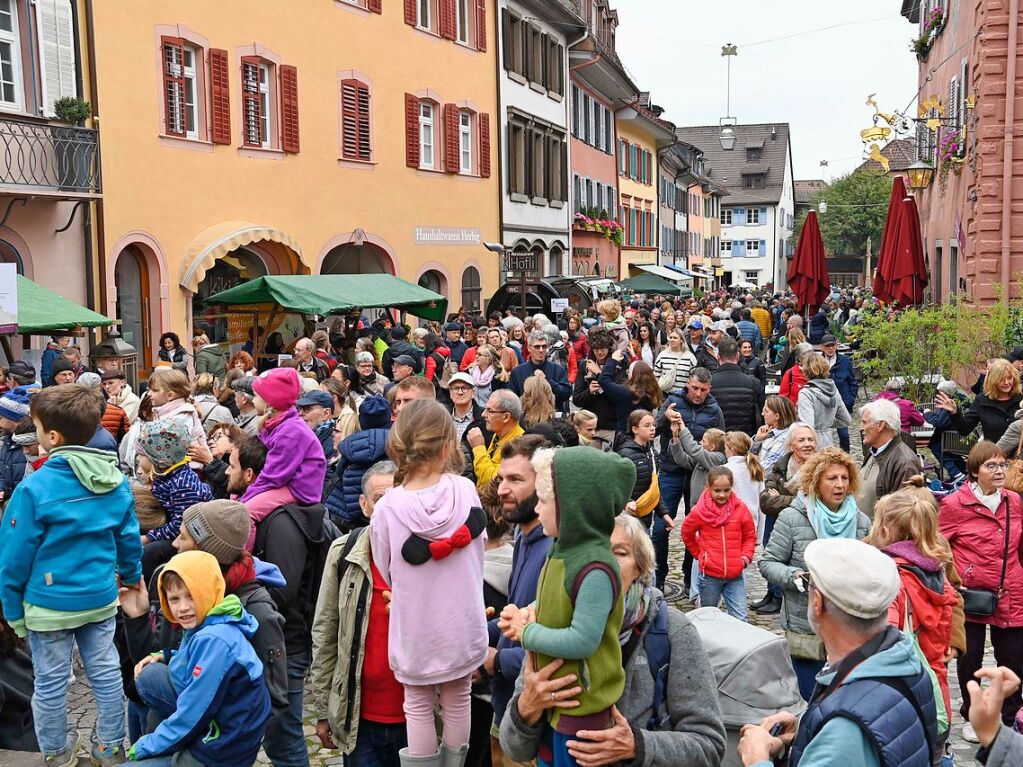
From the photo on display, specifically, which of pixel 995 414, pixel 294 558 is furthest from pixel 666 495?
pixel 294 558

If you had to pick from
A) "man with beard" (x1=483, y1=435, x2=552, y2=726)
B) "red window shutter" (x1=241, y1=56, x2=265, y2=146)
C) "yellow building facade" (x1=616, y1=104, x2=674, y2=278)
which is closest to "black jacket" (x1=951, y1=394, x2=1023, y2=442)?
"man with beard" (x1=483, y1=435, x2=552, y2=726)

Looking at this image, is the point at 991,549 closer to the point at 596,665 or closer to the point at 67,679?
the point at 596,665

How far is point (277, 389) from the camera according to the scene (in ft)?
19.9

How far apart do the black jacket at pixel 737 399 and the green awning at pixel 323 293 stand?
22.4 feet

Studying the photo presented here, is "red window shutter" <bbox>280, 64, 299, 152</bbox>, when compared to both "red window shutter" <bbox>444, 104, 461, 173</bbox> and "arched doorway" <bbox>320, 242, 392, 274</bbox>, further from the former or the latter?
"red window shutter" <bbox>444, 104, 461, 173</bbox>

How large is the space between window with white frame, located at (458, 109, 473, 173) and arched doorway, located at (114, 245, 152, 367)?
11.6 metres

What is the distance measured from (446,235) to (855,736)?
2422 cm

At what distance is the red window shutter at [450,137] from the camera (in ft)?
86.0

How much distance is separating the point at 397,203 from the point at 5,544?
1948 centimetres

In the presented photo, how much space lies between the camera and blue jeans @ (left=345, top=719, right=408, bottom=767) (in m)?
4.72

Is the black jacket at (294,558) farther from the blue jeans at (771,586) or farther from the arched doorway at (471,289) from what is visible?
the arched doorway at (471,289)

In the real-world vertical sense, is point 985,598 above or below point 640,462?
below

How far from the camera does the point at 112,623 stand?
5.65 meters

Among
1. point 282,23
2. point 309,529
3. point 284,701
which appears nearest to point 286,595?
point 309,529
